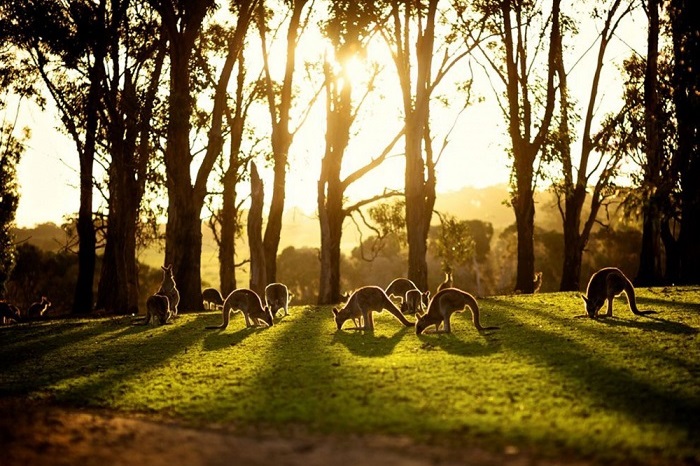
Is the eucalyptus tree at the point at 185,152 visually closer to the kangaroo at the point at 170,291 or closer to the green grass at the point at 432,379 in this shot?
the kangaroo at the point at 170,291

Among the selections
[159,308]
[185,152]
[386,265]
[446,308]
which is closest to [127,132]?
[185,152]

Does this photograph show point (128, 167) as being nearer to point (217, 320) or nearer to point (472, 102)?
point (217, 320)

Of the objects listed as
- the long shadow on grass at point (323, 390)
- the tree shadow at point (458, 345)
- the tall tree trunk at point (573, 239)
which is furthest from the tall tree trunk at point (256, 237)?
the tree shadow at point (458, 345)

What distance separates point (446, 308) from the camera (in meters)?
13.2

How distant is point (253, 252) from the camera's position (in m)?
25.1

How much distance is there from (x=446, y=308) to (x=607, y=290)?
11.3 ft

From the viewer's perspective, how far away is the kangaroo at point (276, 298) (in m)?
19.7

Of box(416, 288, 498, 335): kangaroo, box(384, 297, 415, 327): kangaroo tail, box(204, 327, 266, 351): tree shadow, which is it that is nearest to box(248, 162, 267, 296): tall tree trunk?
box(204, 327, 266, 351): tree shadow

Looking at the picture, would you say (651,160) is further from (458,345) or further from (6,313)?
(6,313)

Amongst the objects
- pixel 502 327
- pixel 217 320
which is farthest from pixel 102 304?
pixel 502 327

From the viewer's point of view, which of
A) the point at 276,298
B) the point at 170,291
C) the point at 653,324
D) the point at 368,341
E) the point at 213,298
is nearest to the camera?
the point at 653,324

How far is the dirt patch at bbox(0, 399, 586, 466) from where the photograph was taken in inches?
236

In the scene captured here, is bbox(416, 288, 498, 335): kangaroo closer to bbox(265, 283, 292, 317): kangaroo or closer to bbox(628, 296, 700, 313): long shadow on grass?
bbox(628, 296, 700, 313): long shadow on grass

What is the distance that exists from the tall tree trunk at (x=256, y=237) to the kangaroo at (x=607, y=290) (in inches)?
525
